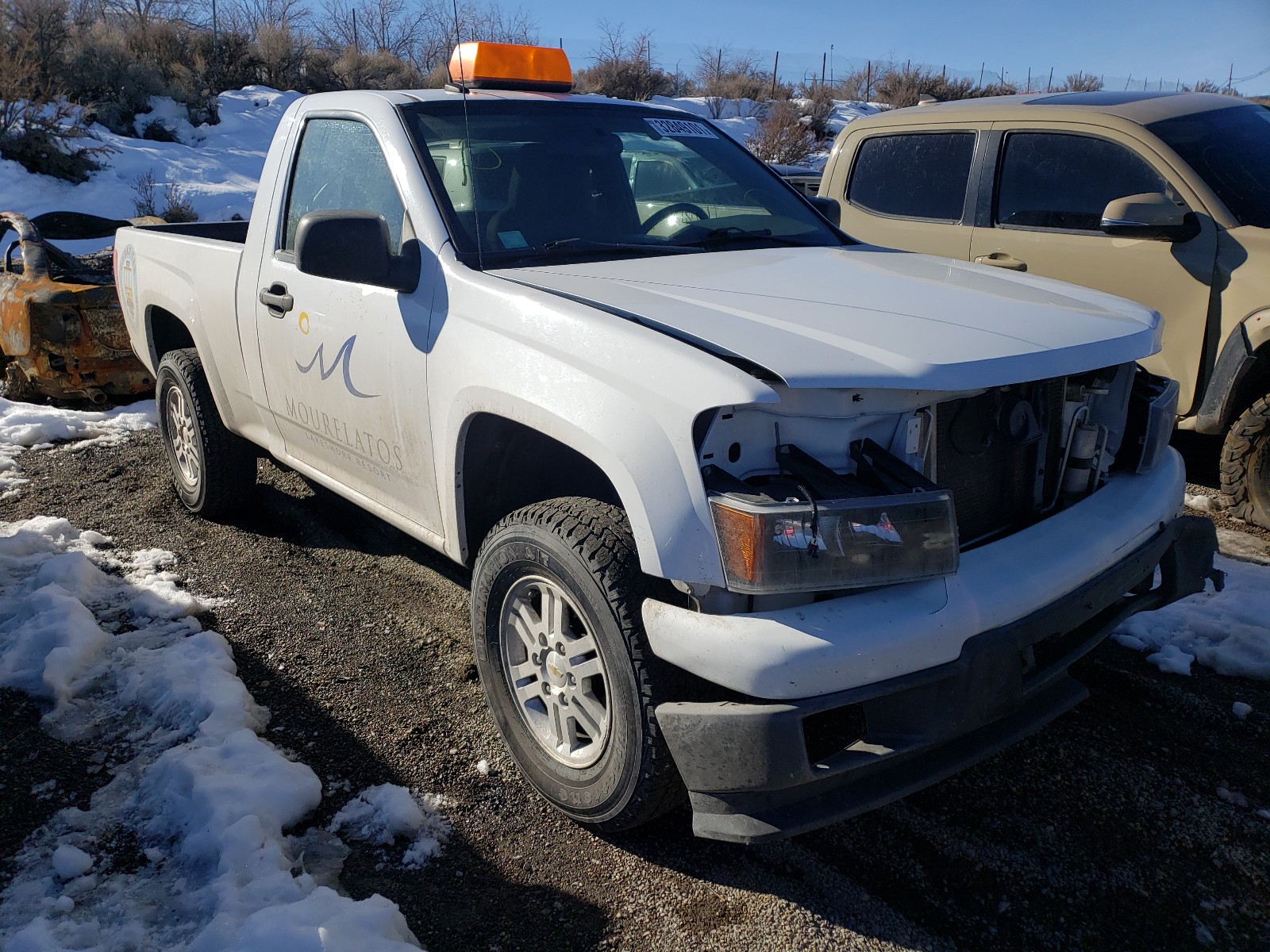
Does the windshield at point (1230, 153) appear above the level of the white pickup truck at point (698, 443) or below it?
above

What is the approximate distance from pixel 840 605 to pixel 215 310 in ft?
10.5

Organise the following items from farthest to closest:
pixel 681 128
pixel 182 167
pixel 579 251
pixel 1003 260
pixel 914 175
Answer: pixel 182 167 < pixel 914 175 < pixel 1003 260 < pixel 681 128 < pixel 579 251

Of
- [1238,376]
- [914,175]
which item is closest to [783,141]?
[914,175]

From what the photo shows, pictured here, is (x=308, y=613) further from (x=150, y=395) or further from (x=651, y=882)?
(x=150, y=395)

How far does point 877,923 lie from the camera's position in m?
2.27

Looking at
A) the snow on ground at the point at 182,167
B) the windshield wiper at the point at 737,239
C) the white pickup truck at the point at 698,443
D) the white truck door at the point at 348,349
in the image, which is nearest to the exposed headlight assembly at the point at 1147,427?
the white pickup truck at the point at 698,443

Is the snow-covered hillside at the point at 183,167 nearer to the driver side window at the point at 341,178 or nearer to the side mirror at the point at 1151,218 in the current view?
the driver side window at the point at 341,178

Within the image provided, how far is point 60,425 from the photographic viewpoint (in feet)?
20.2

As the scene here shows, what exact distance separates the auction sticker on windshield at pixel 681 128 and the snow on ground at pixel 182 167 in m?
13.5

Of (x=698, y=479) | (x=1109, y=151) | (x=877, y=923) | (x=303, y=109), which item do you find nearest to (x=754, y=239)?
(x=698, y=479)

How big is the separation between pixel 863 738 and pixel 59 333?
586 cm

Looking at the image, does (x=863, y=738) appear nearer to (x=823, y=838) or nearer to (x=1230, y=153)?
(x=823, y=838)

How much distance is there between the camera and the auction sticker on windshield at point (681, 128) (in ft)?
12.4

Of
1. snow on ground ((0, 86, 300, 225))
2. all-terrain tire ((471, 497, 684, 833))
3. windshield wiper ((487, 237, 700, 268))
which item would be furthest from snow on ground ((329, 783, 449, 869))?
snow on ground ((0, 86, 300, 225))
